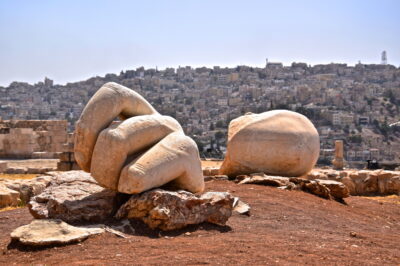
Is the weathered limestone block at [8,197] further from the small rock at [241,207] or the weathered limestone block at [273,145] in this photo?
the small rock at [241,207]

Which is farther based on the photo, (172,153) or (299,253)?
(172,153)

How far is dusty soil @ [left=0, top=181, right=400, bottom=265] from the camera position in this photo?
6598 millimetres

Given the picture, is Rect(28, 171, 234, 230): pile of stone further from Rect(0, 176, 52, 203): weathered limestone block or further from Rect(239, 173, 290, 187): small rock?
Rect(0, 176, 52, 203): weathered limestone block

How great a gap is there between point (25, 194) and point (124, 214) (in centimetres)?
529

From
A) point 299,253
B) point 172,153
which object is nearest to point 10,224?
point 172,153

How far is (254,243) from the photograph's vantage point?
23.9ft

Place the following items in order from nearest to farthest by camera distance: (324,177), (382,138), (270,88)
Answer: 1. (324,177)
2. (382,138)
3. (270,88)

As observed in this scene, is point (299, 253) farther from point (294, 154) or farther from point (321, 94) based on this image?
point (321, 94)

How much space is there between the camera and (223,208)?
8.30m

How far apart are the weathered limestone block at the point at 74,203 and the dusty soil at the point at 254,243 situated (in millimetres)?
635

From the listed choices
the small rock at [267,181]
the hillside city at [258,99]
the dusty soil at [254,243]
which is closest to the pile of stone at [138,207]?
the dusty soil at [254,243]

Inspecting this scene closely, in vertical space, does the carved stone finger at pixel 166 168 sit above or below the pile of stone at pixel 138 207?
above

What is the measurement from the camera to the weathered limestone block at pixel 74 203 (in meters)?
8.20

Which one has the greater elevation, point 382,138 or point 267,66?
point 267,66
